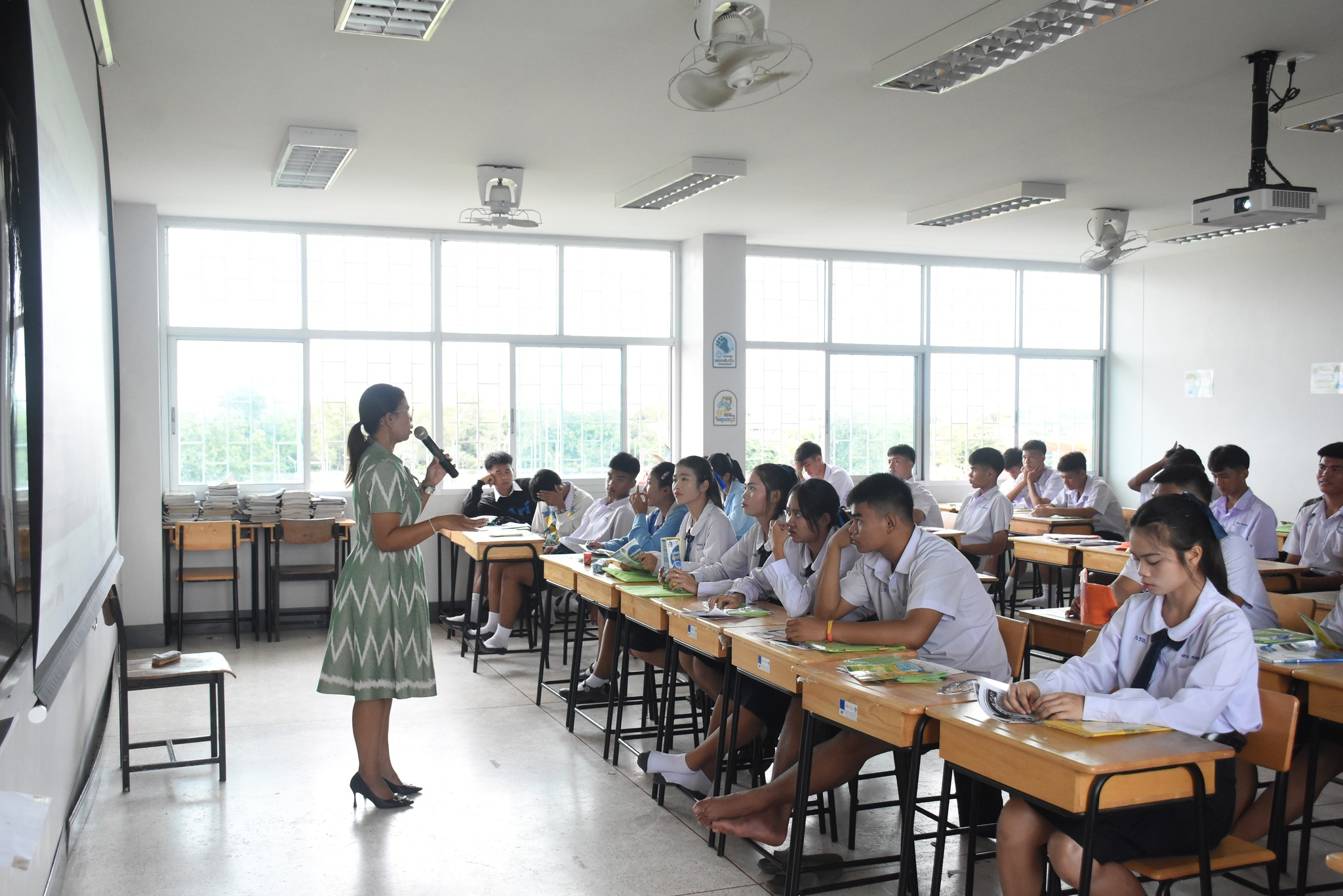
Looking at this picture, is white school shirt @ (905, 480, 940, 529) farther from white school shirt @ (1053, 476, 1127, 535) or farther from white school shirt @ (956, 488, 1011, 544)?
white school shirt @ (1053, 476, 1127, 535)

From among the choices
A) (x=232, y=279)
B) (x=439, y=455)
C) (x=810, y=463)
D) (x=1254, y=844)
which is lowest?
(x=1254, y=844)

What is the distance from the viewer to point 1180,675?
2637 mm

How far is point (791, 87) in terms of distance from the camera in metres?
4.75

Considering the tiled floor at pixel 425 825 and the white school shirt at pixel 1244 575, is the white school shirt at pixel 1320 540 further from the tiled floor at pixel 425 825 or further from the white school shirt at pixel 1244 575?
the white school shirt at pixel 1244 575

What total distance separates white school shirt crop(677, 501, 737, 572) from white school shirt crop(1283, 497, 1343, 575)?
10.6 ft

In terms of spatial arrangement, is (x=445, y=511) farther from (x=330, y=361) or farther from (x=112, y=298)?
(x=112, y=298)

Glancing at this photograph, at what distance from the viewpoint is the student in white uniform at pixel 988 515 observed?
25.0 ft

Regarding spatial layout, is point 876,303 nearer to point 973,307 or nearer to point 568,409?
point 973,307

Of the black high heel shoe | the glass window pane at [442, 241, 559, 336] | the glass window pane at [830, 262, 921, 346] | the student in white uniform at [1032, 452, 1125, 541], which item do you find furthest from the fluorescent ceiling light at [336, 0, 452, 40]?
the glass window pane at [830, 262, 921, 346]

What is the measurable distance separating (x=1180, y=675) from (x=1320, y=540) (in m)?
3.78

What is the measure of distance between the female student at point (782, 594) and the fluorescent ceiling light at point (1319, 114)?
9.46 feet

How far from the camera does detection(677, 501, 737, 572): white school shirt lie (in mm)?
4887

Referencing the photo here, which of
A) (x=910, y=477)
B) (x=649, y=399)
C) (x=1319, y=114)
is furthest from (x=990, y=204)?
(x=649, y=399)

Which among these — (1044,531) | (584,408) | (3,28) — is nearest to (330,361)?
(584,408)
